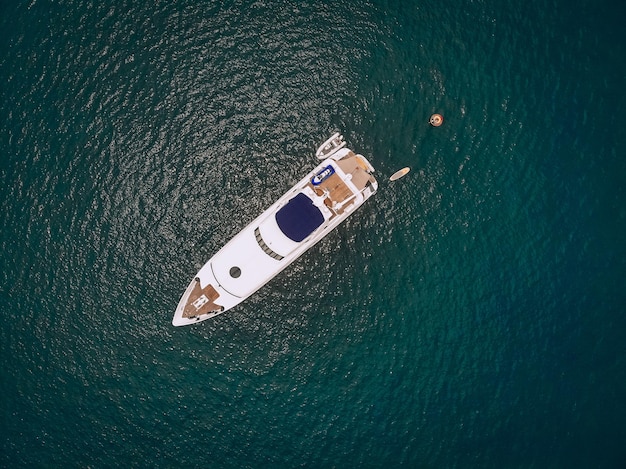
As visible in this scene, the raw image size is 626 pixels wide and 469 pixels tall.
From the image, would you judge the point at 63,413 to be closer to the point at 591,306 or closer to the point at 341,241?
the point at 341,241

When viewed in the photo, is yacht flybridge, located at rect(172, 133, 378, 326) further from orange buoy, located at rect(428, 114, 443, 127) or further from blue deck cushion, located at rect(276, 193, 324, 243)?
orange buoy, located at rect(428, 114, 443, 127)

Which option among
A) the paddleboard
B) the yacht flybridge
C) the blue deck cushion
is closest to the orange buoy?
the paddleboard

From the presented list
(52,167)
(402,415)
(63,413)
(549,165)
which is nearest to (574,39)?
(549,165)

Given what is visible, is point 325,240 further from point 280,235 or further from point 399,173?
point 399,173

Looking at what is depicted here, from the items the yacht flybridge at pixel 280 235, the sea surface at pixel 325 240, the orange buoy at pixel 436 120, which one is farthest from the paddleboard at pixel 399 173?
the orange buoy at pixel 436 120

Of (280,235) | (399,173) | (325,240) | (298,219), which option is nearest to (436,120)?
(399,173)
